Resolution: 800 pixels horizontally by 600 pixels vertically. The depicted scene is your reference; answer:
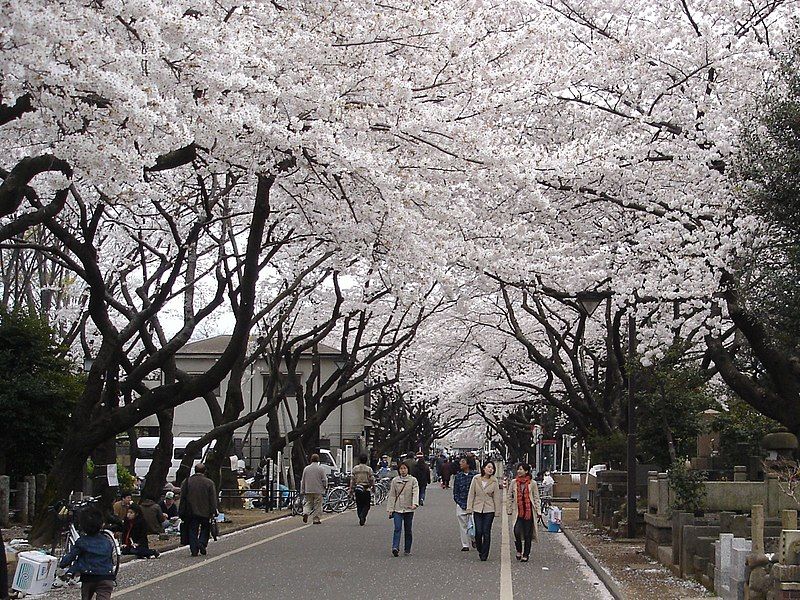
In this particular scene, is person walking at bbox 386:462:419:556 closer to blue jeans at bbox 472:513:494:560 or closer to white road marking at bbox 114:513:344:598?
blue jeans at bbox 472:513:494:560

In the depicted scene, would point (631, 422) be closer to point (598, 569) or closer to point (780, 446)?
point (780, 446)

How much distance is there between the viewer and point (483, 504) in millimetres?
17406

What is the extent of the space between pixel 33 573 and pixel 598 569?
7.96m

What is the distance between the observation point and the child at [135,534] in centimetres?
1723

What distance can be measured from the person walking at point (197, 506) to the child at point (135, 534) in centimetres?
64

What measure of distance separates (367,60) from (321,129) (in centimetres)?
125

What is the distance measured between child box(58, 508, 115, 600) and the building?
47283 millimetres

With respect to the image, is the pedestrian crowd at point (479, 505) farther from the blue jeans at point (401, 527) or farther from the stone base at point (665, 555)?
the stone base at point (665, 555)

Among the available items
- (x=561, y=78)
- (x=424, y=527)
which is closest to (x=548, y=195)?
(x=561, y=78)

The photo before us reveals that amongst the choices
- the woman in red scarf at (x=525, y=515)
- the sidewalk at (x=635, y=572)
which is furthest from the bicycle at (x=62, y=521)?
the sidewalk at (x=635, y=572)

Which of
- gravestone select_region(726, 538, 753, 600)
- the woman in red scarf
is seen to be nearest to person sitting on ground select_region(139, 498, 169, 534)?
the woman in red scarf

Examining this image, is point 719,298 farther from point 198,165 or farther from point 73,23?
point 73,23

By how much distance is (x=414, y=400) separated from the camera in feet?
225

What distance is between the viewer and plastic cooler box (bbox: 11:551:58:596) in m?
11.8
